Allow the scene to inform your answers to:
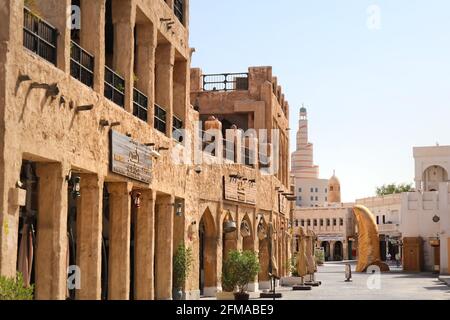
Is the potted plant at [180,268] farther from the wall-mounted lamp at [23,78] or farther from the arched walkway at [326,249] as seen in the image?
the arched walkway at [326,249]

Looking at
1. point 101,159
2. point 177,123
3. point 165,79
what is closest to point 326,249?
point 177,123

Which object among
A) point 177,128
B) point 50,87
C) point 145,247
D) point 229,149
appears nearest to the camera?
point 50,87

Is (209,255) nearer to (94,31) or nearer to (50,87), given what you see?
(94,31)

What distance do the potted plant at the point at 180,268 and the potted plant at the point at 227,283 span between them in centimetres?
217

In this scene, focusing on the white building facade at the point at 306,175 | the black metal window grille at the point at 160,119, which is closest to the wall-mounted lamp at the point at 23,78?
the black metal window grille at the point at 160,119

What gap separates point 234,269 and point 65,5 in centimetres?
1253

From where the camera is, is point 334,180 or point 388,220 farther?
point 334,180

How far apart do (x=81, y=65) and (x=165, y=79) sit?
21.9 ft

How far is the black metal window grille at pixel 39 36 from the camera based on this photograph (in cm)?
1368

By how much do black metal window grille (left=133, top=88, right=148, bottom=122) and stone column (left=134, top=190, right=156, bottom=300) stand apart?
A: 1896 mm

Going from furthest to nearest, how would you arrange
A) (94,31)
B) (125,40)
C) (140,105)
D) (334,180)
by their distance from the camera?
(334,180)
(140,105)
(125,40)
(94,31)

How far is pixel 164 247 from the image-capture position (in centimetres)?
2227

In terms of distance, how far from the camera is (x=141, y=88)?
68.0 ft

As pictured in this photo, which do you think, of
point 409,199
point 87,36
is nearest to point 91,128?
point 87,36
